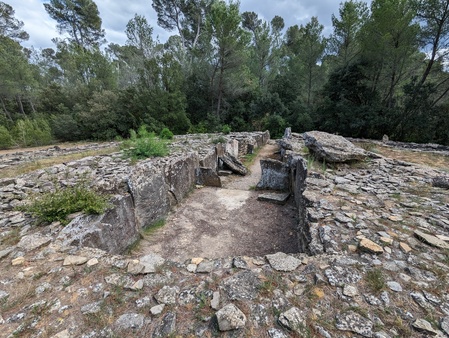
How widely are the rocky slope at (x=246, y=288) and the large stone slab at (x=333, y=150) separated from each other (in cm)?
228

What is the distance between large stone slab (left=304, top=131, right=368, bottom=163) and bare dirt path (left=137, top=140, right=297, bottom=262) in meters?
1.49

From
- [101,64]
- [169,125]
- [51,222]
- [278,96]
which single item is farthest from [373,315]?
[101,64]

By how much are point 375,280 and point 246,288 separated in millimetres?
1090

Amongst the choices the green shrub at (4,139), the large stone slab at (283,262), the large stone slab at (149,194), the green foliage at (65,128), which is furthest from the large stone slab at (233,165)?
the green shrub at (4,139)

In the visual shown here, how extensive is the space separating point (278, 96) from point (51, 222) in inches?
620

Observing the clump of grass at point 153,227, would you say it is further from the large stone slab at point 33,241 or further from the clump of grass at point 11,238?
the clump of grass at point 11,238

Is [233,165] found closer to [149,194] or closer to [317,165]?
[317,165]

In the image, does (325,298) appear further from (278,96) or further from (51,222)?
(278,96)

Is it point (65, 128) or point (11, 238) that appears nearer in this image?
point (11, 238)

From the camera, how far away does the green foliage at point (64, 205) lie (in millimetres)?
2518

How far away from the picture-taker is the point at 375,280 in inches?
63.9

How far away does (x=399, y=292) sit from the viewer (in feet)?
5.01

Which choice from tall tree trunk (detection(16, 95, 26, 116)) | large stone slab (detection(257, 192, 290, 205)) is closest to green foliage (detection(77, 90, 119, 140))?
tall tree trunk (detection(16, 95, 26, 116))

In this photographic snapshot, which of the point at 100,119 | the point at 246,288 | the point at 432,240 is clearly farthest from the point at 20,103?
the point at 432,240
